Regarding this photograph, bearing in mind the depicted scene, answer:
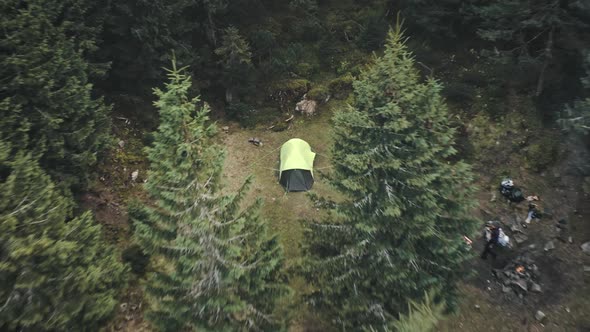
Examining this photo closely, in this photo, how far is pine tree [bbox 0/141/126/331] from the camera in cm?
814

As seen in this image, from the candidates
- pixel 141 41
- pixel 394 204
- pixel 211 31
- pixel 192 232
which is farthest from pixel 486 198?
pixel 141 41

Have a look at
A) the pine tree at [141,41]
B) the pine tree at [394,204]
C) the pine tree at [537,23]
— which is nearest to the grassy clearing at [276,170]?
the pine tree at [394,204]

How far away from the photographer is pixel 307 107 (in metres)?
22.9

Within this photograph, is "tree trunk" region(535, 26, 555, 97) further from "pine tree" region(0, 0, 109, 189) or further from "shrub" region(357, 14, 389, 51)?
"pine tree" region(0, 0, 109, 189)

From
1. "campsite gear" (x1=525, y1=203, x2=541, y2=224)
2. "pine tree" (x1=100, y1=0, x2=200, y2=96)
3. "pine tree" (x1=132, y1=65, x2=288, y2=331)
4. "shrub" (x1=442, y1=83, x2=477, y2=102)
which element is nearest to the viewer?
"pine tree" (x1=132, y1=65, x2=288, y2=331)

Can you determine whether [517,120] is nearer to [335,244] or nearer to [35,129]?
[335,244]

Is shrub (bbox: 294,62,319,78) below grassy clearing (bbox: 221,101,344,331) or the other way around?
the other way around

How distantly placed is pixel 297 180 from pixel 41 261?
12.2 meters

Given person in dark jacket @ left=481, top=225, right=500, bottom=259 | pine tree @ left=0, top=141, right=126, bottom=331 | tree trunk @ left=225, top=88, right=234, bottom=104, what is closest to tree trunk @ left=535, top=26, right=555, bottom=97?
person in dark jacket @ left=481, top=225, right=500, bottom=259

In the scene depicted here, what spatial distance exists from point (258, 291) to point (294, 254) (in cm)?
697

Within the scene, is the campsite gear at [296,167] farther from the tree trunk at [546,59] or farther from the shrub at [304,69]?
the tree trunk at [546,59]

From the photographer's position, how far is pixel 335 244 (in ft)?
36.8

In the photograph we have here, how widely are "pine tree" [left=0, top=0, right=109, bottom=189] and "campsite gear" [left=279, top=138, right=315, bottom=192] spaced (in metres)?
9.03

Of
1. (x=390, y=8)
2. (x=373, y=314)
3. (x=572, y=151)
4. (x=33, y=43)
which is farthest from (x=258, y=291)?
(x=390, y=8)
